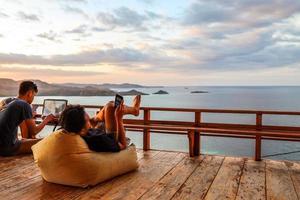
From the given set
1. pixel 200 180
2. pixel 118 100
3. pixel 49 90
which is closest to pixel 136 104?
pixel 118 100

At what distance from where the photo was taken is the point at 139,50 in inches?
446

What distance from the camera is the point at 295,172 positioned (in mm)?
3883

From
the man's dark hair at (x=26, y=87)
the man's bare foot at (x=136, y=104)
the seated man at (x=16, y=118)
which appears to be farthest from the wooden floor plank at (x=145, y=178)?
the man's dark hair at (x=26, y=87)

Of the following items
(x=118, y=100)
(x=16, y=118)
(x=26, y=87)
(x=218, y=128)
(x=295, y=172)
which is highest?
(x=26, y=87)

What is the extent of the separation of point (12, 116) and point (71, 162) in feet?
4.29

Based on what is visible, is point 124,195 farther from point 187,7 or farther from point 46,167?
point 187,7

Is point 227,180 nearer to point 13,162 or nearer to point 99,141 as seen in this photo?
point 99,141

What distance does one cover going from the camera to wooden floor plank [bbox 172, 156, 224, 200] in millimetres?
2994

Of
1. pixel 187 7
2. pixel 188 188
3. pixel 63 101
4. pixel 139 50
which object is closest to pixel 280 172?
pixel 188 188

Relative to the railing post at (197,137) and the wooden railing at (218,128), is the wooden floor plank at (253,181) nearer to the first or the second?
the wooden railing at (218,128)

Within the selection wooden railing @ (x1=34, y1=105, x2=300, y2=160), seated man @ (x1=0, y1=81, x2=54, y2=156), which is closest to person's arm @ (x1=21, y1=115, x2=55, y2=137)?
seated man @ (x1=0, y1=81, x2=54, y2=156)

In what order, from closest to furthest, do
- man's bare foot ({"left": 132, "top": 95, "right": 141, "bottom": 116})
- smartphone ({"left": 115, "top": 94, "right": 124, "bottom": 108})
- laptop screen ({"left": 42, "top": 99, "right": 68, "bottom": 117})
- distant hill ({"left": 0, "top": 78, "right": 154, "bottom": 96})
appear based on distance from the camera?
smartphone ({"left": 115, "top": 94, "right": 124, "bottom": 108}), man's bare foot ({"left": 132, "top": 95, "right": 141, "bottom": 116}), laptop screen ({"left": 42, "top": 99, "right": 68, "bottom": 117}), distant hill ({"left": 0, "top": 78, "right": 154, "bottom": 96})

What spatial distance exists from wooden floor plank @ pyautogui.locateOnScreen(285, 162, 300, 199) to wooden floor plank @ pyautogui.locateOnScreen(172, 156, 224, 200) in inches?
34.9

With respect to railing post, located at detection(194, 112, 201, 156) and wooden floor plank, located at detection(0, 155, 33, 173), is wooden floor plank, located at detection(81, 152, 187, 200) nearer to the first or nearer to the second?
railing post, located at detection(194, 112, 201, 156)
